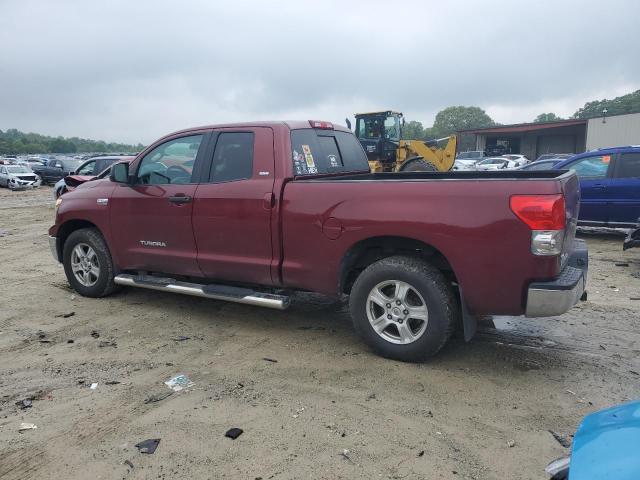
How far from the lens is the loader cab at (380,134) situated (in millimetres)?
16625

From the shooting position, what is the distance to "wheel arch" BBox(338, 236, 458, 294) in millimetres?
3943

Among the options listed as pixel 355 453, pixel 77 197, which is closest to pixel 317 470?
pixel 355 453

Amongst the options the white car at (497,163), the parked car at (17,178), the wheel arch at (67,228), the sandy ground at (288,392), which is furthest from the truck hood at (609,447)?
the parked car at (17,178)

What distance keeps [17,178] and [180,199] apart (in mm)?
28006

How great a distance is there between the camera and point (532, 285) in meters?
3.47

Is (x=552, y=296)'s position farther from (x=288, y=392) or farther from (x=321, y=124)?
(x=321, y=124)

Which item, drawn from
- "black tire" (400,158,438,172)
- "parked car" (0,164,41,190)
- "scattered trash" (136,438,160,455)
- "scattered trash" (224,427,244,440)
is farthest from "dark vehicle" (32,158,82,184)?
"scattered trash" (224,427,244,440)

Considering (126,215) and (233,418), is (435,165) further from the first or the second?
(233,418)

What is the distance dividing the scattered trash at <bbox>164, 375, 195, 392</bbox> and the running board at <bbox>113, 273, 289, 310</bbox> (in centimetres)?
93

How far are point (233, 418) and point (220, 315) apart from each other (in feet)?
7.07

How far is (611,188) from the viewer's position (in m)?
9.02

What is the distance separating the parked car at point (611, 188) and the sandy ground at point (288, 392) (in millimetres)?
3815

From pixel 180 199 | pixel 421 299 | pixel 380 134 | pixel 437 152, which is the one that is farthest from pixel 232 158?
pixel 380 134

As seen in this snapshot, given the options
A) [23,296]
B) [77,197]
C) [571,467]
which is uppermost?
[77,197]
